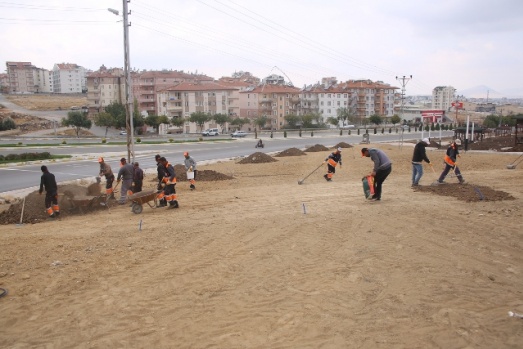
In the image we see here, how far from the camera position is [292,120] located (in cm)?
9425

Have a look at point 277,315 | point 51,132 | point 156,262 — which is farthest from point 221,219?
point 51,132

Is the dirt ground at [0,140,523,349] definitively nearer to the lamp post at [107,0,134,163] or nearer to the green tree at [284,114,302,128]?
the lamp post at [107,0,134,163]

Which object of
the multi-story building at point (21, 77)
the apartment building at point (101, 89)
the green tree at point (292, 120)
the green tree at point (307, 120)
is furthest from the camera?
the multi-story building at point (21, 77)

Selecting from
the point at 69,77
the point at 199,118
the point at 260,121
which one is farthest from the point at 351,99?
the point at 69,77

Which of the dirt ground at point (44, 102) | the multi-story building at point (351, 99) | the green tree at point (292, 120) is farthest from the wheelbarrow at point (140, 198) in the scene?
the dirt ground at point (44, 102)

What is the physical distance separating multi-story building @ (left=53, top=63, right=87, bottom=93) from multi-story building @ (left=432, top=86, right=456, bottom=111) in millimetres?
139676

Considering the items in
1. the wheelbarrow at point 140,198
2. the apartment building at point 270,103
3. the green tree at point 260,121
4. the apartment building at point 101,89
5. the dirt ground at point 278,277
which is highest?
the apartment building at point 101,89

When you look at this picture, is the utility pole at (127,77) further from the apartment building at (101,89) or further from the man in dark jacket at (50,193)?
the apartment building at (101,89)

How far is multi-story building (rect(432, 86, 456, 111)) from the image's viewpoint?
581 feet

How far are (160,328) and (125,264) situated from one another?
2.47 m

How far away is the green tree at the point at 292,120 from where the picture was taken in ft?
307

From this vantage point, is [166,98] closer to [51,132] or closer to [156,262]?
[51,132]

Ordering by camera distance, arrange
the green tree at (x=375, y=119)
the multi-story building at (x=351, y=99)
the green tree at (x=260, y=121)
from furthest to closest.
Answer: the multi-story building at (x=351, y=99)
the green tree at (x=375, y=119)
the green tree at (x=260, y=121)

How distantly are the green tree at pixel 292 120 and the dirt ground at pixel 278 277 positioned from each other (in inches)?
3266
